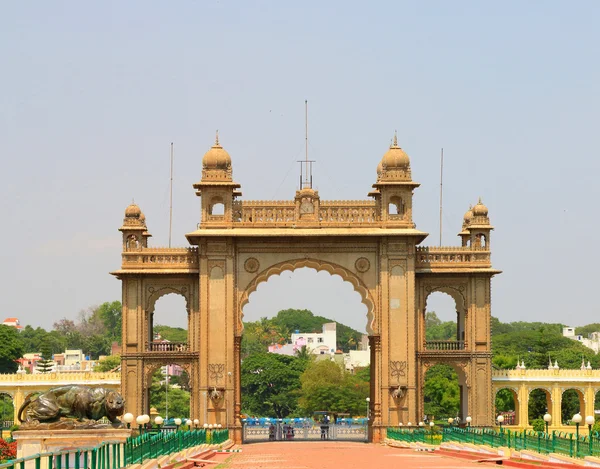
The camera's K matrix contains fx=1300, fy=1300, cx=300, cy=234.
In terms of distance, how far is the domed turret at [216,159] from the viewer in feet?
154

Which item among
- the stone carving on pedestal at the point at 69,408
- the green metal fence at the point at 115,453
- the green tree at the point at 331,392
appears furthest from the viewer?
the green tree at the point at 331,392

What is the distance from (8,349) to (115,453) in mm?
60317

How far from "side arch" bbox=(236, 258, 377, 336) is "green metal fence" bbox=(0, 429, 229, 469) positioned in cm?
1104

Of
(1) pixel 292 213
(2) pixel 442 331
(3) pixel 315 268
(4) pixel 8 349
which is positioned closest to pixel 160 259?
(1) pixel 292 213

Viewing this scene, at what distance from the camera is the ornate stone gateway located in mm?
46156

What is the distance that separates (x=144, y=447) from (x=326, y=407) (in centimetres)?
5771

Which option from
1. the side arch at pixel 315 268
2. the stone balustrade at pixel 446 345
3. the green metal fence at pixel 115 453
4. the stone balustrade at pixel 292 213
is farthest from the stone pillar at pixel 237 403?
the green metal fence at pixel 115 453

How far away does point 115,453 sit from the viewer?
22344 mm

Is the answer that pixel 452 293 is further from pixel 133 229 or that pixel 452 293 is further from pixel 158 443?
pixel 158 443

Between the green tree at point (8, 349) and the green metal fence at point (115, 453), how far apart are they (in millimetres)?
46864

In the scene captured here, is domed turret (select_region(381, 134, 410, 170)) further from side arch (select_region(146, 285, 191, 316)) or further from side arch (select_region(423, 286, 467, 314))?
side arch (select_region(146, 285, 191, 316))

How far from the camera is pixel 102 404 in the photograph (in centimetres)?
2756

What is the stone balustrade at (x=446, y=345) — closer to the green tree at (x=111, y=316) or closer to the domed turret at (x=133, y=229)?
the domed turret at (x=133, y=229)

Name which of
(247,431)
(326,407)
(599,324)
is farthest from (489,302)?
(599,324)
